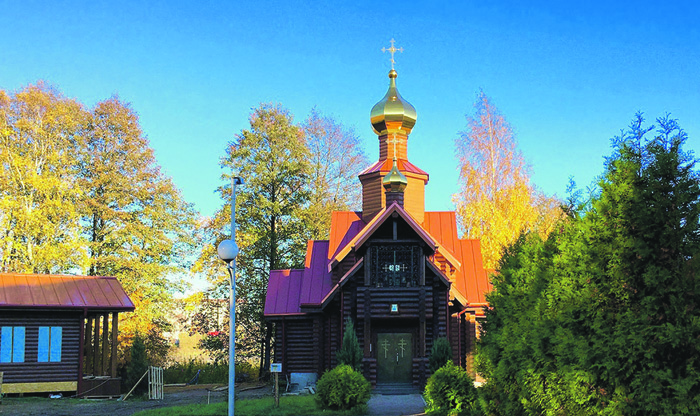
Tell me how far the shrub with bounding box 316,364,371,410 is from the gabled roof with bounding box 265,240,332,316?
8.80 m

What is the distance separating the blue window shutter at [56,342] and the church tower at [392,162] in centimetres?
1233

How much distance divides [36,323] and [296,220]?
15034 millimetres

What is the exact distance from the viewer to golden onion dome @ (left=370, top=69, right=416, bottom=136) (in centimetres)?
3027

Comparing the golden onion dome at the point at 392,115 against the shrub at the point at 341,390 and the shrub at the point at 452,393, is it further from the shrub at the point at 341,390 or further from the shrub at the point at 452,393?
the shrub at the point at 452,393

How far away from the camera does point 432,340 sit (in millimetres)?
24328

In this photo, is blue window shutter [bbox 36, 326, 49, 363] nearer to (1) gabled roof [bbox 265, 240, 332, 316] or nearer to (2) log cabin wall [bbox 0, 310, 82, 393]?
(2) log cabin wall [bbox 0, 310, 82, 393]

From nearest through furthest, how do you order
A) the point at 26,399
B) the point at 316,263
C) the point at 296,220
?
1. the point at 26,399
2. the point at 316,263
3. the point at 296,220

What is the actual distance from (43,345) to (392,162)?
1493cm

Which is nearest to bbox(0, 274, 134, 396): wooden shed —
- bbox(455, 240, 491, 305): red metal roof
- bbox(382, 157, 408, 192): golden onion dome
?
bbox(382, 157, 408, 192): golden onion dome

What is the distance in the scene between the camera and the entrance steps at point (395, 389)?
23.5 metres

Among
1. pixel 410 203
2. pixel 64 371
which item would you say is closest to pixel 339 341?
pixel 410 203

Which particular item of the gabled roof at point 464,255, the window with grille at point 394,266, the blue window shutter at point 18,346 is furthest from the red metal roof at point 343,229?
the blue window shutter at point 18,346

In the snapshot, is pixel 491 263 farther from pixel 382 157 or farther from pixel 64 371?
pixel 64 371

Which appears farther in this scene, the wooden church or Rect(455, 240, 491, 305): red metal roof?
Rect(455, 240, 491, 305): red metal roof
